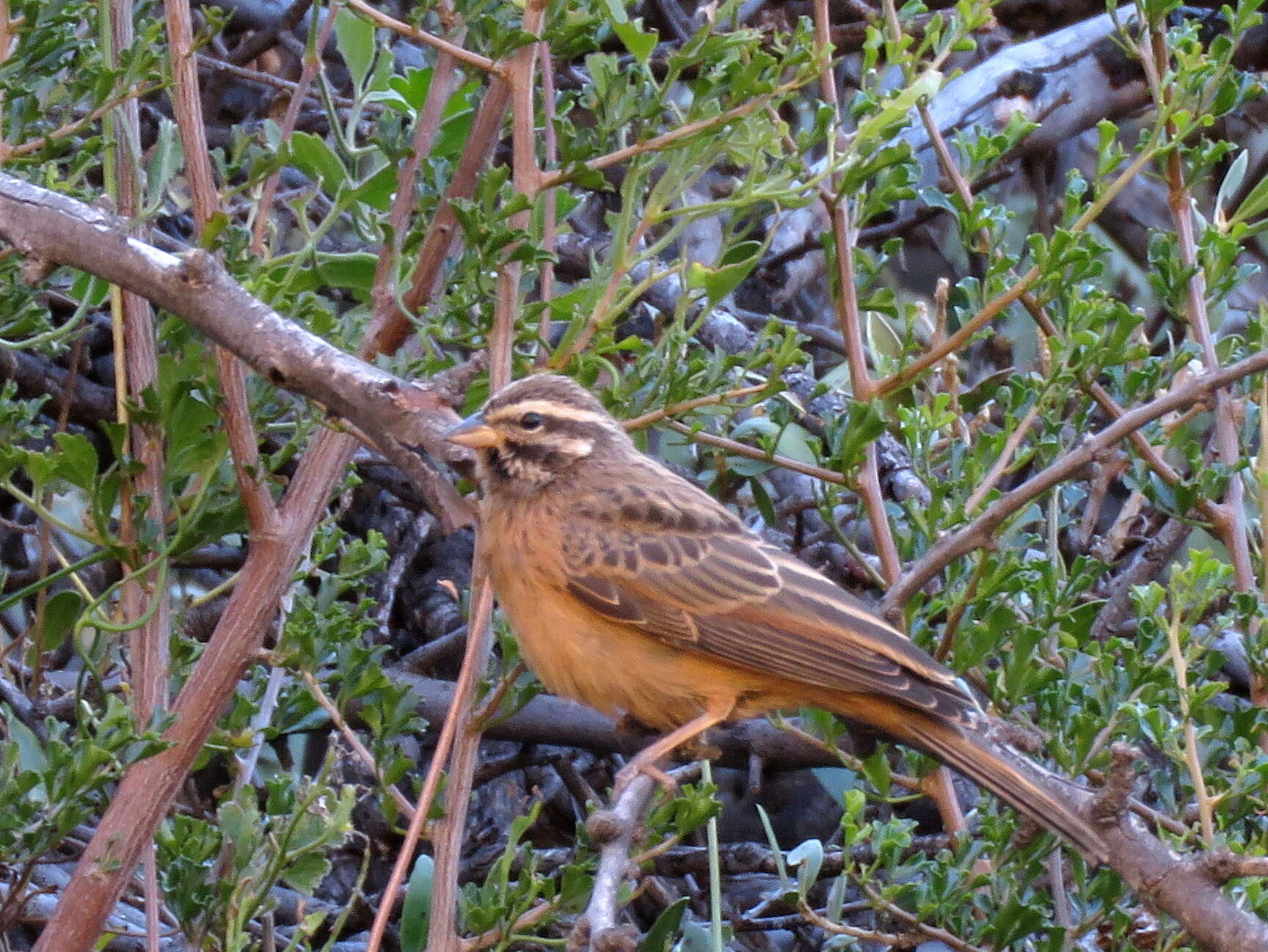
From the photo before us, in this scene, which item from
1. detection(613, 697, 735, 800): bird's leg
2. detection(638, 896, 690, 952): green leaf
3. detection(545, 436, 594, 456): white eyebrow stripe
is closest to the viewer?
detection(638, 896, 690, 952): green leaf

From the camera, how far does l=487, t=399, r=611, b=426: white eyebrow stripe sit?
4094 millimetres

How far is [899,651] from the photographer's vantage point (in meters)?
3.91

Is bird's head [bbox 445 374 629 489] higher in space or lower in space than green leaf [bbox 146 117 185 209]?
lower

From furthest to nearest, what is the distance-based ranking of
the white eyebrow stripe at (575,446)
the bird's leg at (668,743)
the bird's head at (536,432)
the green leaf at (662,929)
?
the white eyebrow stripe at (575,446), the bird's head at (536,432), the bird's leg at (668,743), the green leaf at (662,929)

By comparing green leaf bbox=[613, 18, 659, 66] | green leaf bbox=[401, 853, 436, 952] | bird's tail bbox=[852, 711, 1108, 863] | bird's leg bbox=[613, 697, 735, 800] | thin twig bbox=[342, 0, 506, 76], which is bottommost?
green leaf bbox=[401, 853, 436, 952]

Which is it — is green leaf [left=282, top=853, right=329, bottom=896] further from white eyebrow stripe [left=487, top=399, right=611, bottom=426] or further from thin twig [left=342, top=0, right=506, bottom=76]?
thin twig [left=342, top=0, right=506, bottom=76]

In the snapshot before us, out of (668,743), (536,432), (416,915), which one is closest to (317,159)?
(536,432)

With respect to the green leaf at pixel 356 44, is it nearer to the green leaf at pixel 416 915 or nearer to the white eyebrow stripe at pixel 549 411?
the white eyebrow stripe at pixel 549 411

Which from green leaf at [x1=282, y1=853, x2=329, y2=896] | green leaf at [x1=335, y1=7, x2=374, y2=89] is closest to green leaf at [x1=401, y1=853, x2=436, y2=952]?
green leaf at [x1=282, y1=853, x2=329, y2=896]

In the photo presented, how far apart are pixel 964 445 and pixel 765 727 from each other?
128 centimetres

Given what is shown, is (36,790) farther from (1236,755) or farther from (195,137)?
(1236,755)

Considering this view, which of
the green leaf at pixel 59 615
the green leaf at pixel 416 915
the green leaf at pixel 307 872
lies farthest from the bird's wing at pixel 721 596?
the green leaf at pixel 59 615

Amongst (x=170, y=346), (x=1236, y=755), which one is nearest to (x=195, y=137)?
(x=170, y=346)

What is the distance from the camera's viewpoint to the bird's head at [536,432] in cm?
406
